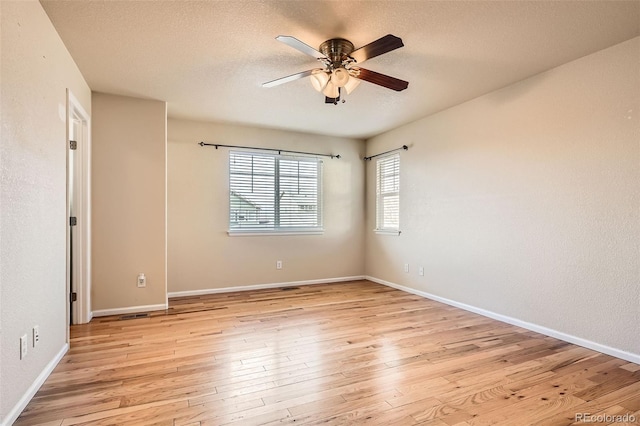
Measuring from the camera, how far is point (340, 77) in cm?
247

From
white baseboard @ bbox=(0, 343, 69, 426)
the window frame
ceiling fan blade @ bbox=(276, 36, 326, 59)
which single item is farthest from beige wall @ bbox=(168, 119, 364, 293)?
ceiling fan blade @ bbox=(276, 36, 326, 59)

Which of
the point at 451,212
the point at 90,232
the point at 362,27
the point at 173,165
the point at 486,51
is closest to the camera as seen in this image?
the point at 362,27

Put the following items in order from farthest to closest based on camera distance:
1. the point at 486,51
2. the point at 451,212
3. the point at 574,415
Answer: the point at 451,212 < the point at 486,51 < the point at 574,415

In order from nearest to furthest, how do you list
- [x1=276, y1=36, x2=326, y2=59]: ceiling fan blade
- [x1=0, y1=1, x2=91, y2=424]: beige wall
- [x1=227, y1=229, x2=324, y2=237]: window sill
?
[x1=0, y1=1, x2=91, y2=424]: beige wall
[x1=276, y1=36, x2=326, y2=59]: ceiling fan blade
[x1=227, y1=229, x2=324, y2=237]: window sill

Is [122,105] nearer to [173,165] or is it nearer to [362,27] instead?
[173,165]

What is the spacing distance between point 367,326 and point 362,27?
2.60 m

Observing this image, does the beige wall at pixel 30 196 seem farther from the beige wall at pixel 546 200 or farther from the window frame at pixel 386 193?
the window frame at pixel 386 193

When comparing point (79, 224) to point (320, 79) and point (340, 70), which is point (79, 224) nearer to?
point (320, 79)

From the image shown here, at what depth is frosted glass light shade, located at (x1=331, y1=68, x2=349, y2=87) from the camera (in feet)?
8.05

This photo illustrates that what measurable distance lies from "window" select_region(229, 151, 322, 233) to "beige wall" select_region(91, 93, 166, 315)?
3.83ft

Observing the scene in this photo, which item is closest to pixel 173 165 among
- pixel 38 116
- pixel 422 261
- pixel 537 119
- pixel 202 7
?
pixel 38 116

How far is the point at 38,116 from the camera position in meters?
2.10

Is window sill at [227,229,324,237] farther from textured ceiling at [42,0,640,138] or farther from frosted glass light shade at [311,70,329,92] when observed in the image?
frosted glass light shade at [311,70,329,92]

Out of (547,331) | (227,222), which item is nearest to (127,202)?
(227,222)
